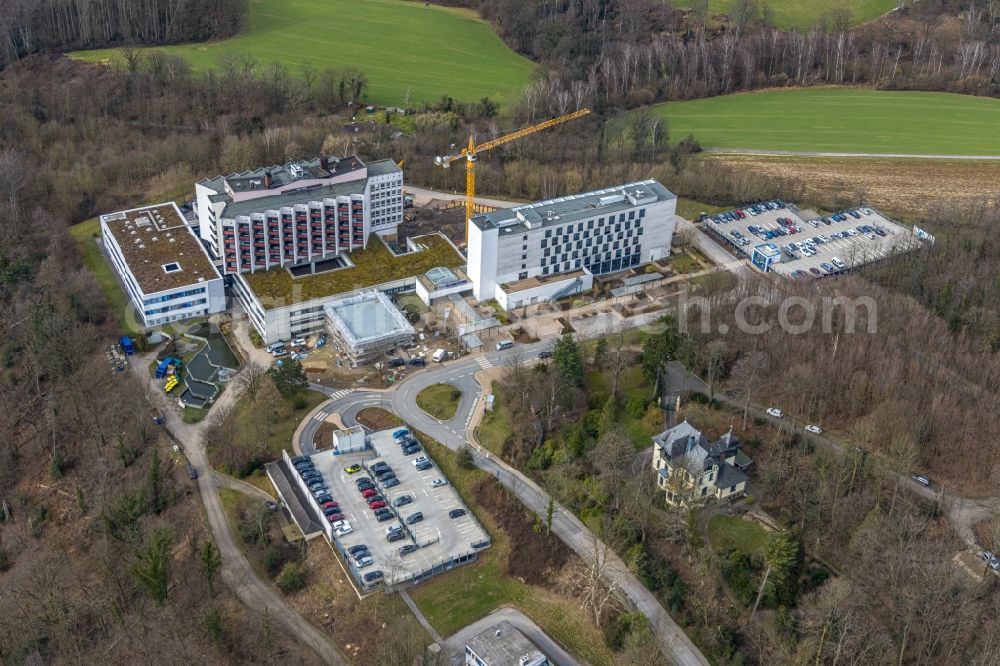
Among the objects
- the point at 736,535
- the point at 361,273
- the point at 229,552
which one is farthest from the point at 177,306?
the point at 736,535

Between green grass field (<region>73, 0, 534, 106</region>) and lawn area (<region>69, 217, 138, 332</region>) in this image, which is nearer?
lawn area (<region>69, 217, 138, 332</region>)

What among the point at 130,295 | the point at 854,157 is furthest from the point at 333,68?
the point at 854,157

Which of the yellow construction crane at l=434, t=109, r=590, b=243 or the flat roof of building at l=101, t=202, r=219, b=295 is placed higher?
the yellow construction crane at l=434, t=109, r=590, b=243

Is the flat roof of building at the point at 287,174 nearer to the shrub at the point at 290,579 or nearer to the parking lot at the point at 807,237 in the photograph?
the parking lot at the point at 807,237

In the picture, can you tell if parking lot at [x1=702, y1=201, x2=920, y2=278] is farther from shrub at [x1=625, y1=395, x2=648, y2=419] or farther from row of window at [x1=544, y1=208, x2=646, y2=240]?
shrub at [x1=625, y1=395, x2=648, y2=419]

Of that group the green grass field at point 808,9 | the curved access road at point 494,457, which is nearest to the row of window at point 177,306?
the curved access road at point 494,457

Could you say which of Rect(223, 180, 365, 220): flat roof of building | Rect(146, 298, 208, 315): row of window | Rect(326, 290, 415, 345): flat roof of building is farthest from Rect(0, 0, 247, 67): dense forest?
Rect(326, 290, 415, 345): flat roof of building

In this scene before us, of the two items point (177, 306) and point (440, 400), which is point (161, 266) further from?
point (440, 400)
